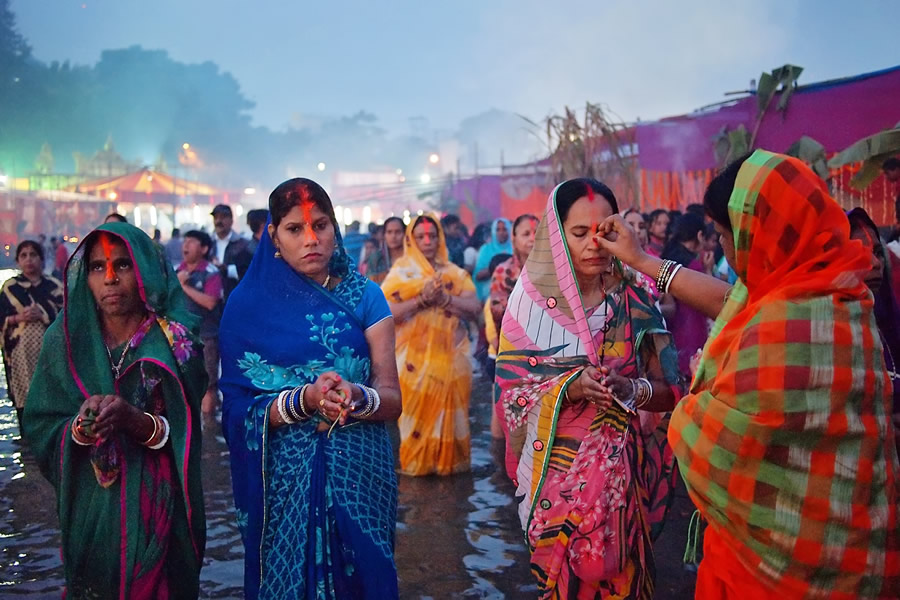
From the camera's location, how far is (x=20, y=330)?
26.8 ft

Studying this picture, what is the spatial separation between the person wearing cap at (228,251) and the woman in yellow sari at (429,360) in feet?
7.81

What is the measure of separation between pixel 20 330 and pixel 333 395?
20.8ft

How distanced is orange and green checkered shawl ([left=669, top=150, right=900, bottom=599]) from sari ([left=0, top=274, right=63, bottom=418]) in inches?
285

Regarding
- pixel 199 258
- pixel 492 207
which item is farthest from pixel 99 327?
pixel 492 207

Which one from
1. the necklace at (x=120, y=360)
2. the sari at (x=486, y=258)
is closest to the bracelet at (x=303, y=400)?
the necklace at (x=120, y=360)

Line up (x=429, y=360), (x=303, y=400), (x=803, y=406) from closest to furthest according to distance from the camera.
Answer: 1. (x=803, y=406)
2. (x=303, y=400)
3. (x=429, y=360)

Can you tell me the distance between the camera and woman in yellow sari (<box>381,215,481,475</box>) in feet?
22.6

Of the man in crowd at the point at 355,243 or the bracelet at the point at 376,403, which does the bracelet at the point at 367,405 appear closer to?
the bracelet at the point at 376,403

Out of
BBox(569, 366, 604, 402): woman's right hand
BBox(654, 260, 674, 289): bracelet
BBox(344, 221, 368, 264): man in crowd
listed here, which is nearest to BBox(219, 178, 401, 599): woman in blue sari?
BBox(569, 366, 604, 402): woman's right hand

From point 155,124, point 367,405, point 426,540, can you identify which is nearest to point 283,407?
point 367,405

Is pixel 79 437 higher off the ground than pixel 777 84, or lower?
lower

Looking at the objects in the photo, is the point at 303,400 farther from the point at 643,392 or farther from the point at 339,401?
the point at 643,392

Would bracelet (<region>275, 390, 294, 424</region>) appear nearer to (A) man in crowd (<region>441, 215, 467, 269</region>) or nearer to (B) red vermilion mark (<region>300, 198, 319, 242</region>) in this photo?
(B) red vermilion mark (<region>300, 198, 319, 242</region>)

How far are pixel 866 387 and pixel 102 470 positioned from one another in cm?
264
